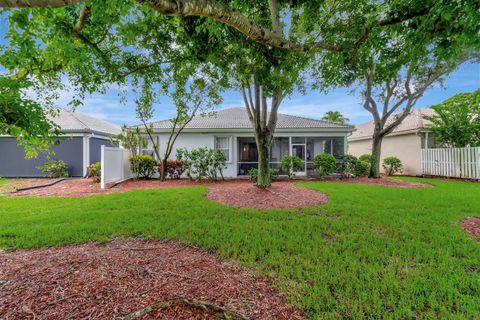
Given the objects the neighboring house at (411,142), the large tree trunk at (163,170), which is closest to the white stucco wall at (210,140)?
the large tree trunk at (163,170)

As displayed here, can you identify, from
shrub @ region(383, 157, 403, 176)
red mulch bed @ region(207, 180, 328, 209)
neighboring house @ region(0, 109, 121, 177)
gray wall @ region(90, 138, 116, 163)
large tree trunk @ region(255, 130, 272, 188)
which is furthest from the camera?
shrub @ region(383, 157, 403, 176)

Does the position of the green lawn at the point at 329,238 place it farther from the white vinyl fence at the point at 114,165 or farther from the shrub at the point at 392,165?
the shrub at the point at 392,165

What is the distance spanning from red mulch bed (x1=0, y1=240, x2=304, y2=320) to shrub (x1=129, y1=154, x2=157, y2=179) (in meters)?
10.8

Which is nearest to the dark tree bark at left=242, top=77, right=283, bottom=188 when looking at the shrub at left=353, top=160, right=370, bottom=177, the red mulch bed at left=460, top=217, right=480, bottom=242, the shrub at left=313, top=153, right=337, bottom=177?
the shrub at left=313, top=153, right=337, bottom=177

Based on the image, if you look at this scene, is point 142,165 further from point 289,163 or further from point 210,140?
point 289,163

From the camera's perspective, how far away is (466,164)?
46.9 feet

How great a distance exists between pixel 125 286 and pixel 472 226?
23.8ft

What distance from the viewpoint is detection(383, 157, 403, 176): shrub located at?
1777 centimetres

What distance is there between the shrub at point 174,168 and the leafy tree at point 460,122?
17069 millimetres

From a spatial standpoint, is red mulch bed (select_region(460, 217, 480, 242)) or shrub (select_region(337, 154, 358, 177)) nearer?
red mulch bed (select_region(460, 217, 480, 242))

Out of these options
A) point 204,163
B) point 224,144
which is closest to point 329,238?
point 204,163

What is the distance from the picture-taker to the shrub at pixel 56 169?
15.4 m

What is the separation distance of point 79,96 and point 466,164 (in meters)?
19.9

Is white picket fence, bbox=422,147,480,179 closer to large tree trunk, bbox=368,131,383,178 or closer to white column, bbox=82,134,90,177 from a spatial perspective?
large tree trunk, bbox=368,131,383,178
